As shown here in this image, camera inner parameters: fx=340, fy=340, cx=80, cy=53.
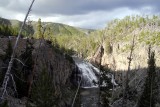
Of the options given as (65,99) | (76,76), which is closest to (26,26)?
(65,99)

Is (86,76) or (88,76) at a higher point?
(86,76)

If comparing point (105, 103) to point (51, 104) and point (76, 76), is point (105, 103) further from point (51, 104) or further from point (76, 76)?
point (76, 76)

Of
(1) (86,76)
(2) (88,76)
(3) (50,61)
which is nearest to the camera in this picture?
(3) (50,61)

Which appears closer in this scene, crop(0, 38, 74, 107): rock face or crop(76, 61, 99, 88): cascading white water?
crop(0, 38, 74, 107): rock face

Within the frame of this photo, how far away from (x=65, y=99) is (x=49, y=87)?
113 ft

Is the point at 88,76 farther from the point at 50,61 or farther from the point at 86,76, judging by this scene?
the point at 50,61

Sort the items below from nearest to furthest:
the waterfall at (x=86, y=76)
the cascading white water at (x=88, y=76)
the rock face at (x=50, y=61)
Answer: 1. the rock face at (x=50, y=61)
2. the waterfall at (x=86, y=76)
3. the cascading white water at (x=88, y=76)

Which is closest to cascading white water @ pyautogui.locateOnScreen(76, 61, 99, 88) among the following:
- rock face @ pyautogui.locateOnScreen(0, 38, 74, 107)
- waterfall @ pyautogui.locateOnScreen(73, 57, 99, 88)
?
waterfall @ pyautogui.locateOnScreen(73, 57, 99, 88)

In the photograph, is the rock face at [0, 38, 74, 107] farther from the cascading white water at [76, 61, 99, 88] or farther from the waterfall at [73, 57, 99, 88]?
the cascading white water at [76, 61, 99, 88]

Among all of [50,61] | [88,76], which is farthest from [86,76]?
[50,61]

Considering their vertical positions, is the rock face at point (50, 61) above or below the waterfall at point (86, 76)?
above

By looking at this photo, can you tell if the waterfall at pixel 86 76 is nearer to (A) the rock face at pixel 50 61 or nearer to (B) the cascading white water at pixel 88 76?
(B) the cascading white water at pixel 88 76

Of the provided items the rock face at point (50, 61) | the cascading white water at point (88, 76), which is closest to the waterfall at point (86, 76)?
the cascading white water at point (88, 76)

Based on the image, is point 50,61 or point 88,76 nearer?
point 50,61
